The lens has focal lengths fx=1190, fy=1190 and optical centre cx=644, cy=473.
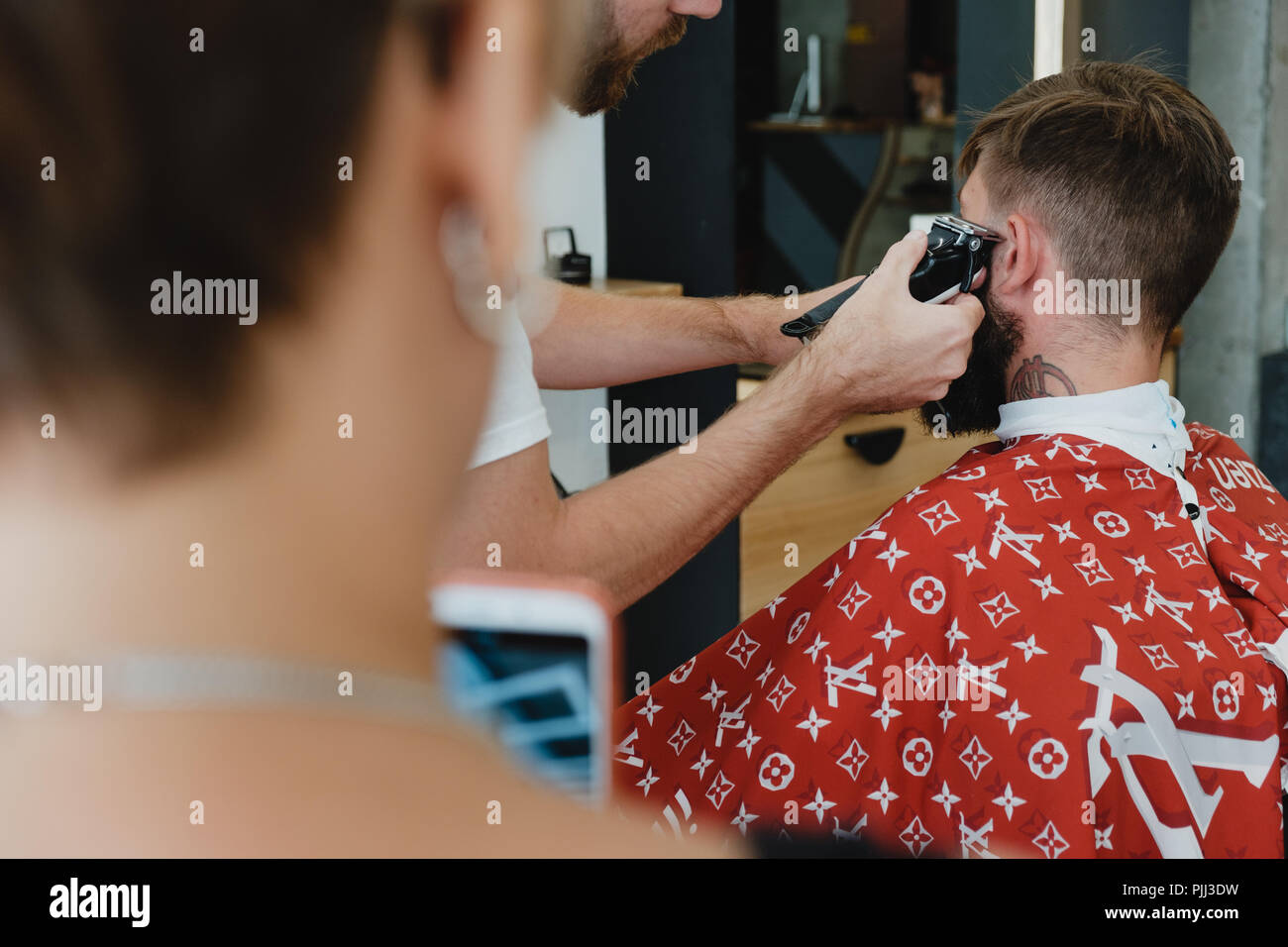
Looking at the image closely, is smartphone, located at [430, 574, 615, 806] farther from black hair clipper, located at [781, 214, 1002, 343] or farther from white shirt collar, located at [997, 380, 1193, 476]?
white shirt collar, located at [997, 380, 1193, 476]

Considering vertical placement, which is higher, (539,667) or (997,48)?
(997,48)

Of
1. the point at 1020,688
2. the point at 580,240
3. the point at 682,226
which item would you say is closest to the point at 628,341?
the point at 1020,688

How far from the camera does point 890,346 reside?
4.84 feet

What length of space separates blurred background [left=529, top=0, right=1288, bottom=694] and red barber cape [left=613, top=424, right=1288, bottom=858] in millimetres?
1370

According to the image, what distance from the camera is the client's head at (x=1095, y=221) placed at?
1.60 metres

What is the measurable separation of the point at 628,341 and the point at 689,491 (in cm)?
57

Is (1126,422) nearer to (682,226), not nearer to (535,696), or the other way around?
(535,696)

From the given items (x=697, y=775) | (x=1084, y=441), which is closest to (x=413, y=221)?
(x=697, y=775)

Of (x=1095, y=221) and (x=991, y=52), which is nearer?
(x=1095, y=221)

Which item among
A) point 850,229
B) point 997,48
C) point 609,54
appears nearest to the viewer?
point 609,54

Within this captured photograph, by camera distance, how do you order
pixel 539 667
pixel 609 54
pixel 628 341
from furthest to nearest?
1. pixel 628 341
2. pixel 609 54
3. pixel 539 667

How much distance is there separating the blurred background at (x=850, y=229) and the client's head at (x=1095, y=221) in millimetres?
1054

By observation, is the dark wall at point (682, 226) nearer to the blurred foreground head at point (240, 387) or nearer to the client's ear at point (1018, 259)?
the client's ear at point (1018, 259)
